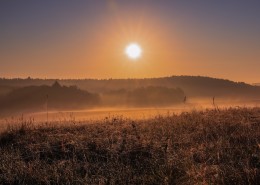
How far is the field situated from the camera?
342 inches

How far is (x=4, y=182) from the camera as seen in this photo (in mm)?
9047

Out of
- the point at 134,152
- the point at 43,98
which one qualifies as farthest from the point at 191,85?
the point at 134,152

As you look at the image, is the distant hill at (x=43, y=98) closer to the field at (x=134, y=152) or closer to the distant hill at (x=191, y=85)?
the distant hill at (x=191, y=85)

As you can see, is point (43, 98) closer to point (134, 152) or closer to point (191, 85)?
point (191, 85)

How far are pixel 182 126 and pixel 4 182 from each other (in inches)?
263

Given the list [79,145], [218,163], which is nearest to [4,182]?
[79,145]

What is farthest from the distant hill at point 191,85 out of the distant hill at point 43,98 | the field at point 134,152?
the field at point 134,152

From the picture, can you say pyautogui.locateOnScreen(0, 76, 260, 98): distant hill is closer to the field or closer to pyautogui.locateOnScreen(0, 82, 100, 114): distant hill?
pyautogui.locateOnScreen(0, 82, 100, 114): distant hill

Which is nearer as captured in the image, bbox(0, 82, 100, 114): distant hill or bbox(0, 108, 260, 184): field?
bbox(0, 108, 260, 184): field

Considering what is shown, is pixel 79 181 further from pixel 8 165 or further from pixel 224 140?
pixel 224 140

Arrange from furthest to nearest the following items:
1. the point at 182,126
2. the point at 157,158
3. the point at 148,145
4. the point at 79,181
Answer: the point at 182,126, the point at 148,145, the point at 157,158, the point at 79,181

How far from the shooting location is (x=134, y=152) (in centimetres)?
1123

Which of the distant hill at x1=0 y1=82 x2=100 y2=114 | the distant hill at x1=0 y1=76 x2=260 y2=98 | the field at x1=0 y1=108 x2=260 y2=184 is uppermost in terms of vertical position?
the distant hill at x1=0 y1=76 x2=260 y2=98

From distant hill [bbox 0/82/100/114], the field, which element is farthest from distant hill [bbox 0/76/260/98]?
the field
